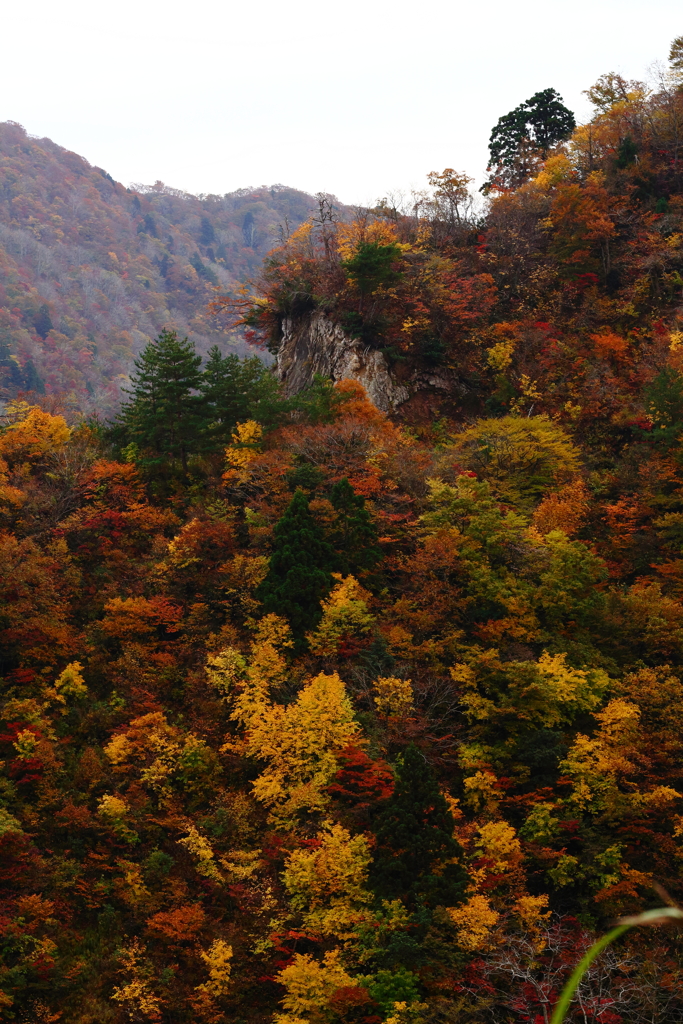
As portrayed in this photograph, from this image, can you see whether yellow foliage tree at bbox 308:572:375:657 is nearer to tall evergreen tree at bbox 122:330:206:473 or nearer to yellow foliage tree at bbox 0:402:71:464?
tall evergreen tree at bbox 122:330:206:473

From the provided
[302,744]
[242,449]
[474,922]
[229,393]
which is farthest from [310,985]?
[229,393]

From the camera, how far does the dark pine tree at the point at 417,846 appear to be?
1681 centimetres

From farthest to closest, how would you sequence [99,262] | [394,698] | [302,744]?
[99,262] → [394,698] → [302,744]

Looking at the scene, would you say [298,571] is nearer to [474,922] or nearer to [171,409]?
[474,922]

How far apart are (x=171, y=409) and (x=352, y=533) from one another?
1169 centimetres

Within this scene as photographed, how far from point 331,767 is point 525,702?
5.62 m

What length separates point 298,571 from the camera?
954 inches

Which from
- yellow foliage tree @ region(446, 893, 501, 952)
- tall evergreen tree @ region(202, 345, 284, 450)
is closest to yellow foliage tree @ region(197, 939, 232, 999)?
yellow foliage tree @ region(446, 893, 501, 952)

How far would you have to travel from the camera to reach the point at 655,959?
15.5 meters

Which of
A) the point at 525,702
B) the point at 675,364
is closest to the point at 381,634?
the point at 525,702

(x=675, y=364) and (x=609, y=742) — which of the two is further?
(x=675, y=364)

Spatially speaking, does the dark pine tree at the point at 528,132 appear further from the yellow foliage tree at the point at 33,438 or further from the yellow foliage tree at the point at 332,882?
the yellow foliage tree at the point at 332,882

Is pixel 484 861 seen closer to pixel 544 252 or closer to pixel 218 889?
pixel 218 889

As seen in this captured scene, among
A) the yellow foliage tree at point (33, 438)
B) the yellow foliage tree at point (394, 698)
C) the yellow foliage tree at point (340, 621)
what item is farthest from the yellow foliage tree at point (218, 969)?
the yellow foliage tree at point (33, 438)
